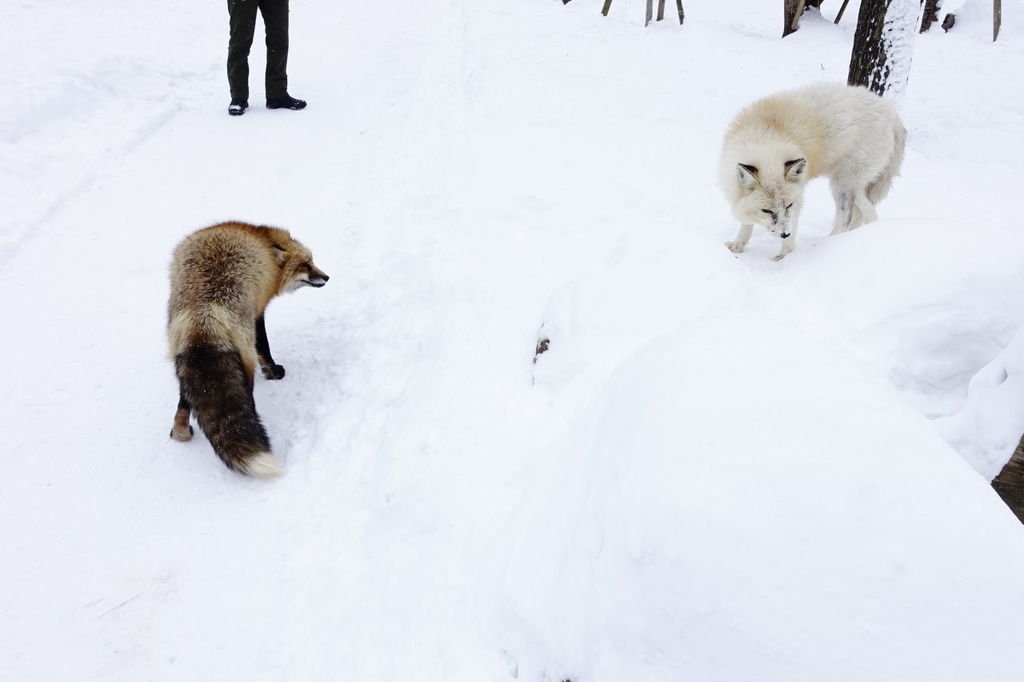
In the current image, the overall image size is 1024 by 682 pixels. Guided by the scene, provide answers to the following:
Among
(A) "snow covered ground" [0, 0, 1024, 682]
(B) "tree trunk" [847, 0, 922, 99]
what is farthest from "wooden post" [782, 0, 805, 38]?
(B) "tree trunk" [847, 0, 922, 99]

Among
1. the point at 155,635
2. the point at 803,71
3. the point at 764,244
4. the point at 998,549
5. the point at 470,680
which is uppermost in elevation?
the point at 803,71

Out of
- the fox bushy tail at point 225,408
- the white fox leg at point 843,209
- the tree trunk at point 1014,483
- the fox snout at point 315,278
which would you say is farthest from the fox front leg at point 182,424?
the white fox leg at point 843,209

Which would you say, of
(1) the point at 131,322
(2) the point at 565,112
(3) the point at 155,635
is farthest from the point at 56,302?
(2) the point at 565,112

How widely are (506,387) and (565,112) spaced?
6292 millimetres

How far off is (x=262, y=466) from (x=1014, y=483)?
11.7ft

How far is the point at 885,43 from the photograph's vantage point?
24.3ft

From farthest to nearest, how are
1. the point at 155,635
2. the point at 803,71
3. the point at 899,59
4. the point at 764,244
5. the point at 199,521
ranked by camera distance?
the point at 803,71
the point at 899,59
the point at 764,244
the point at 199,521
the point at 155,635

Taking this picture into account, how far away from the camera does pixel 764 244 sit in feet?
18.0

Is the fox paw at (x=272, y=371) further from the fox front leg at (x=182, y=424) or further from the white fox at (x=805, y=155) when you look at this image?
the white fox at (x=805, y=155)

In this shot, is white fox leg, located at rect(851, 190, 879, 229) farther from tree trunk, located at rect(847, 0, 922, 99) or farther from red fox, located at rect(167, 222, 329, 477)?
red fox, located at rect(167, 222, 329, 477)

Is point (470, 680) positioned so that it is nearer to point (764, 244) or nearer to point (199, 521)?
point (199, 521)

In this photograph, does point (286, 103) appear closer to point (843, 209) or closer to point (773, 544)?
point (843, 209)

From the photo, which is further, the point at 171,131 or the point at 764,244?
the point at 171,131

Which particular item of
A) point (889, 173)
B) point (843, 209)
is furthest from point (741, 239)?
point (889, 173)
